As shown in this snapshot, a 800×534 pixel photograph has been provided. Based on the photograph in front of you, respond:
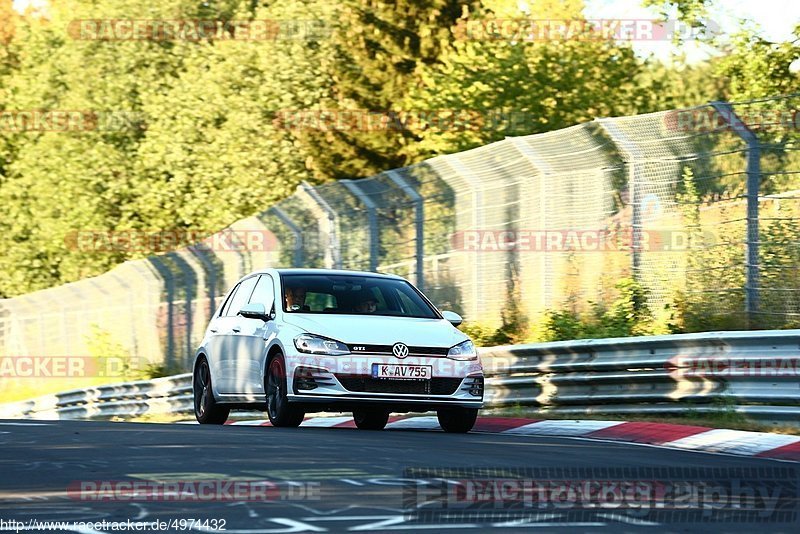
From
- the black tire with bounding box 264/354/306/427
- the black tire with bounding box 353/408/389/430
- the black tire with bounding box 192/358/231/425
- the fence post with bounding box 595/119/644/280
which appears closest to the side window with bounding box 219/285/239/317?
the black tire with bounding box 192/358/231/425

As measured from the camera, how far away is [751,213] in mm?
14867

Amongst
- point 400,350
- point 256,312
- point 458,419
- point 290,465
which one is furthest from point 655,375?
point 290,465

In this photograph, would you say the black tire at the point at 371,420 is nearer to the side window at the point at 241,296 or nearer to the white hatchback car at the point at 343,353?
the white hatchback car at the point at 343,353

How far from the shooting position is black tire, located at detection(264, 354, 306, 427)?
44.9ft

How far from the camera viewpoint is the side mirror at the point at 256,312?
47.4 feet

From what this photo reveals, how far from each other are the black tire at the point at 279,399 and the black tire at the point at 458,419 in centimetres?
126

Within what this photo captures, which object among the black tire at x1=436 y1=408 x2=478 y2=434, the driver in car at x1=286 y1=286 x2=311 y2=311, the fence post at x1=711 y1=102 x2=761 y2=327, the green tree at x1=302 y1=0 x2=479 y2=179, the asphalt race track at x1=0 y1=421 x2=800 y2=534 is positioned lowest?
the asphalt race track at x1=0 y1=421 x2=800 y2=534

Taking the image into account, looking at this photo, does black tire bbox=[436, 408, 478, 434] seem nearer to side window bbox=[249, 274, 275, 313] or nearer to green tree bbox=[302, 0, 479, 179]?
side window bbox=[249, 274, 275, 313]

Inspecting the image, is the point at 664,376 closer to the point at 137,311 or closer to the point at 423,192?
the point at 423,192

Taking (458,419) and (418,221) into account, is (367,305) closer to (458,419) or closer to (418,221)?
(458,419)

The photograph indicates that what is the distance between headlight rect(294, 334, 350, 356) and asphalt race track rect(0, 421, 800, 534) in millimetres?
663

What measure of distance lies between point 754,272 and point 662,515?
7.90 meters

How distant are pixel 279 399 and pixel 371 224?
7.02 meters

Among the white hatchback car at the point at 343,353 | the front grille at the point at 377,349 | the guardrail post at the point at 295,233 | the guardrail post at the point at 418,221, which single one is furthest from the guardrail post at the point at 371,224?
the front grille at the point at 377,349
